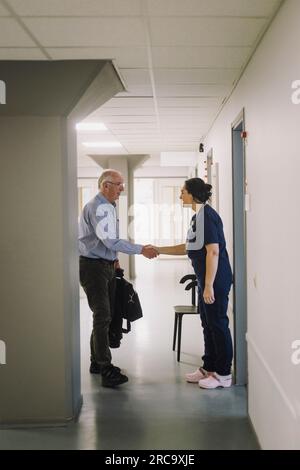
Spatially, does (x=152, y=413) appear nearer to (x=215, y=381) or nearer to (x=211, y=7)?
(x=215, y=381)

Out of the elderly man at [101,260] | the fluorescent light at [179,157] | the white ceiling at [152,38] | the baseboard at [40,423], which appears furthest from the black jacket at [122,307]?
the fluorescent light at [179,157]

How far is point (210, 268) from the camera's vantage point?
348 centimetres

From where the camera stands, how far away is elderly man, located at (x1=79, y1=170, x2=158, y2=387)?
3.76 m

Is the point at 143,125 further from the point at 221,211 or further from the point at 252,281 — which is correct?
the point at 252,281

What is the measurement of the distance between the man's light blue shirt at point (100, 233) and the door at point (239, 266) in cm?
81

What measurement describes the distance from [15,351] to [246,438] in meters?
1.53

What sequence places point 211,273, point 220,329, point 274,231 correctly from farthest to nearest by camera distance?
point 220,329 < point 211,273 < point 274,231

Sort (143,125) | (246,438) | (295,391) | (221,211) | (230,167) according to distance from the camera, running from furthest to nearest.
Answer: (143,125), (221,211), (230,167), (246,438), (295,391)

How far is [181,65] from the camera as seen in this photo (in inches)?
123

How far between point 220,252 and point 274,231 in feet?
4.02

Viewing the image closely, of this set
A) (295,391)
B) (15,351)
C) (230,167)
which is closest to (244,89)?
(230,167)

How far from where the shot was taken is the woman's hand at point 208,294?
3.48 m

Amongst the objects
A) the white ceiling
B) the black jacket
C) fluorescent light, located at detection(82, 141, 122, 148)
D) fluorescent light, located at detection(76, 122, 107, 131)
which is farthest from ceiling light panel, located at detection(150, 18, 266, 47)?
fluorescent light, located at detection(82, 141, 122, 148)

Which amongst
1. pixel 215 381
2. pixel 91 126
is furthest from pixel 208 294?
pixel 91 126
